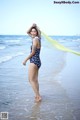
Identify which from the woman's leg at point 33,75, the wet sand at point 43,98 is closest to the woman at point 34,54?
the woman's leg at point 33,75

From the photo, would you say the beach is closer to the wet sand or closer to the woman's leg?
the wet sand

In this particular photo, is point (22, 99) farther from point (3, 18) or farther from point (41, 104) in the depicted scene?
point (3, 18)

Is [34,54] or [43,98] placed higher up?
[34,54]

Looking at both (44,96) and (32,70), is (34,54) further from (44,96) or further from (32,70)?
(44,96)

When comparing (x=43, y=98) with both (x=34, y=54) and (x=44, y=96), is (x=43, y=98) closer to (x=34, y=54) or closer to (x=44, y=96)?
(x=44, y=96)

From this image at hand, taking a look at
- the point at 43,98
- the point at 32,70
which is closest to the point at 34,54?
the point at 32,70

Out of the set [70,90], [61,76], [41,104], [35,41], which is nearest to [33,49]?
[35,41]

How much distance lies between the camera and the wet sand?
128 inches

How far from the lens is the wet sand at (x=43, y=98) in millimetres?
3260

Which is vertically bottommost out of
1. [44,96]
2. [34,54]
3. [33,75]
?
[44,96]

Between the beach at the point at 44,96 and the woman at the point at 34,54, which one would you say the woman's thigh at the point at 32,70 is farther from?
the beach at the point at 44,96

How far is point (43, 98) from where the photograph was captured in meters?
3.91

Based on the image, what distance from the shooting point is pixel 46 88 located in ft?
14.6

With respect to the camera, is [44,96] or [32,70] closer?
[32,70]
